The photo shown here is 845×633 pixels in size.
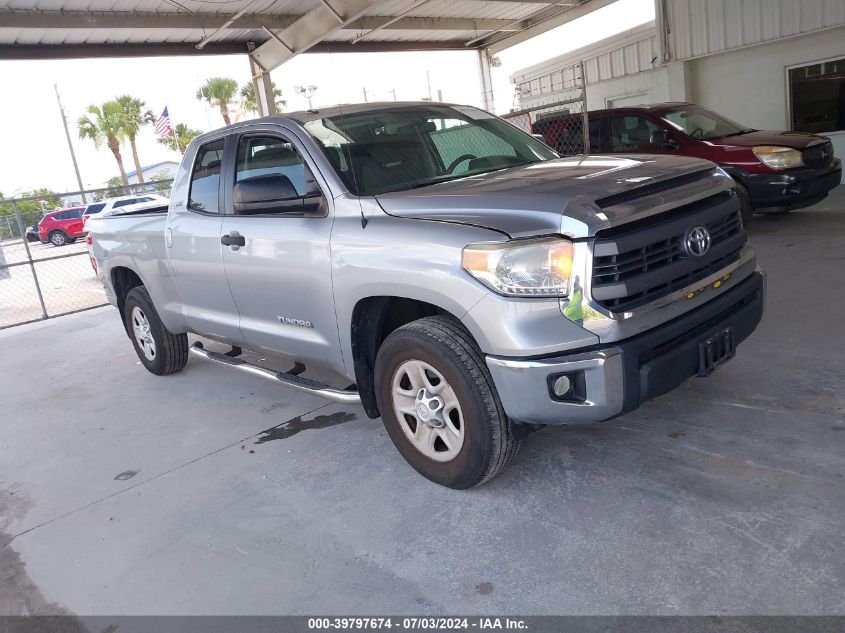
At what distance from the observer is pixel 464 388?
3.02m

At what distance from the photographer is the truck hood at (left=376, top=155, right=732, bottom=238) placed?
2.79 meters

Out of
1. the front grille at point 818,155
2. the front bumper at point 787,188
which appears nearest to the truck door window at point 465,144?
the front bumper at point 787,188

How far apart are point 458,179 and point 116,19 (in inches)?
443

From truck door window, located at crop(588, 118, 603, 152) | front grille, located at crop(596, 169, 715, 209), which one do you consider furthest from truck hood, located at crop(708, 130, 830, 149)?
front grille, located at crop(596, 169, 715, 209)

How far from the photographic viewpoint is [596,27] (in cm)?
1891

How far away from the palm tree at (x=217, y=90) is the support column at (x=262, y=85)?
27.0 metres

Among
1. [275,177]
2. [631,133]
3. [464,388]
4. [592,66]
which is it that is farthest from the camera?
[592,66]

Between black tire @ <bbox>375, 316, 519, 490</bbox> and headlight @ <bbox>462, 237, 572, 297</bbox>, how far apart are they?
370 millimetres

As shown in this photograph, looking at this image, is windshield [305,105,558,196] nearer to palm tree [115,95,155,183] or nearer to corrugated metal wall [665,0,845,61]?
corrugated metal wall [665,0,845,61]

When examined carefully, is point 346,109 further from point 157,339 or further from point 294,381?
point 157,339

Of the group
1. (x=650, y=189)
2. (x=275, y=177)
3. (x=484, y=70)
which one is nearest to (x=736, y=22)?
(x=484, y=70)

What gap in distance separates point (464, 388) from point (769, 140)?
7.60 meters

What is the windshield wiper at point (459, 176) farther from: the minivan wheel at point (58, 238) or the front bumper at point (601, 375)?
the minivan wheel at point (58, 238)

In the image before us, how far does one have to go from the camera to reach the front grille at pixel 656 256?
2768 mm
